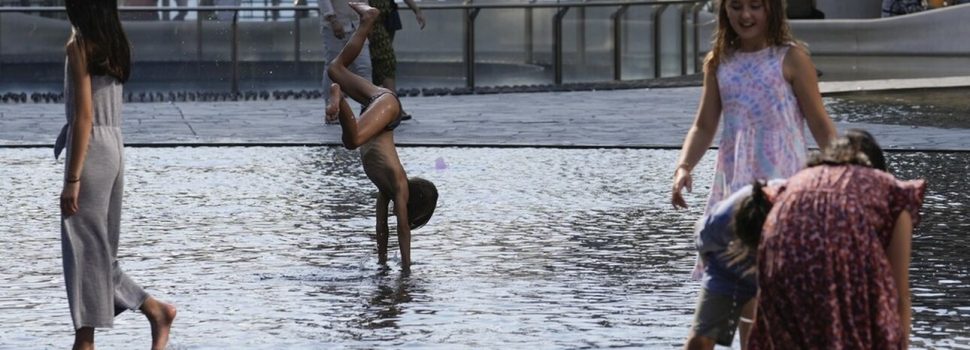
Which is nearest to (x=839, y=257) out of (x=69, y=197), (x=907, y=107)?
(x=69, y=197)

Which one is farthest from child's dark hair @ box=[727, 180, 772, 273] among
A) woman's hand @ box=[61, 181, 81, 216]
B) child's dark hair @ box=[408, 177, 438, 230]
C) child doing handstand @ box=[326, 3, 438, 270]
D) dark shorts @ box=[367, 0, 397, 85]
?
dark shorts @ box=[367, 0, 397, 85]

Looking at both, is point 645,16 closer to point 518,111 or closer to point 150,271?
point 518,111

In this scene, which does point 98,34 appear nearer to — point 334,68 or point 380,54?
point 334,68

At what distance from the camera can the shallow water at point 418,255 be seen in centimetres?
732

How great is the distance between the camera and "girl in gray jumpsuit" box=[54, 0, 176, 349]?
6383 millimetres

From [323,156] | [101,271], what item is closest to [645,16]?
[323,156]

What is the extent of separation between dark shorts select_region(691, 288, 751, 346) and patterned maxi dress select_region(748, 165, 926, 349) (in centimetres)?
84

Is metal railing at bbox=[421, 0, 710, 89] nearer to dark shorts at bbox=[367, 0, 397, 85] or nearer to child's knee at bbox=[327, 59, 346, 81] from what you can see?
dark shorts at bbox=[367, 0, 397, 85]

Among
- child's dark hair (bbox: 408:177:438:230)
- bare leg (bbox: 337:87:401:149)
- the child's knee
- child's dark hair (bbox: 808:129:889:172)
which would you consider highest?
child's dark hair (bbox: 808:129:889:172)

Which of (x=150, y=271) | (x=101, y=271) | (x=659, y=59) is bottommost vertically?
(x=659, y=59)

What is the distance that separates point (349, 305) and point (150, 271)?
138 centimetres

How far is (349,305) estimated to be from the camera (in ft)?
25.8

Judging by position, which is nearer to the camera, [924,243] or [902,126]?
[924,243]

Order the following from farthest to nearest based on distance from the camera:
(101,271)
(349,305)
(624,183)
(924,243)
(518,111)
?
(518,111), (624,183), (924,243), (349,305), (101,271)
